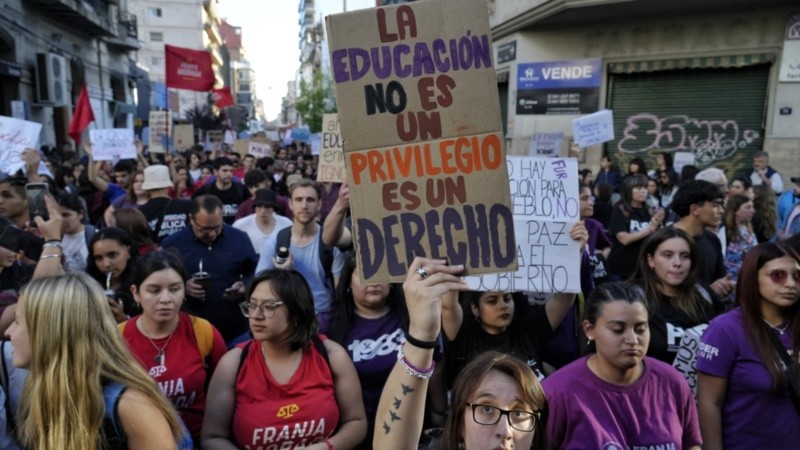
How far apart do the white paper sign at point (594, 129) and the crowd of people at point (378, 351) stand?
14.7 feet

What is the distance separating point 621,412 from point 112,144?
8722 millimetres

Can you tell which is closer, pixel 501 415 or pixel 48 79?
pixel 501 415

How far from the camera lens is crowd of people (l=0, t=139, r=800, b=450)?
1979 mm

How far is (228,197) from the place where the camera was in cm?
784

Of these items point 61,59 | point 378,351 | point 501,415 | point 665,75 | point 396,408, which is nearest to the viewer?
point 396,408

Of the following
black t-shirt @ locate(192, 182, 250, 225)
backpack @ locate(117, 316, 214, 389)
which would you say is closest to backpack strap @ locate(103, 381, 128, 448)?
backpack @ locate(117, 316, 214, 389)

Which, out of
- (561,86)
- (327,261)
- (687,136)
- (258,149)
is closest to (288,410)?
(327,261)

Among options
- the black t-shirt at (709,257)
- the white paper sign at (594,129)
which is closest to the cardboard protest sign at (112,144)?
the white paper sign at (594,129)

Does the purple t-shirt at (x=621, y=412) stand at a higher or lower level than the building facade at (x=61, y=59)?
lower

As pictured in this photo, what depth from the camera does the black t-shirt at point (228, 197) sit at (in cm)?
768

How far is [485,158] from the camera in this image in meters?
2.04

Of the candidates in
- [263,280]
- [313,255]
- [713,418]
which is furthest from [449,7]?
[313,255]

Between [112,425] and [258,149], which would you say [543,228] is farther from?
[258,149]

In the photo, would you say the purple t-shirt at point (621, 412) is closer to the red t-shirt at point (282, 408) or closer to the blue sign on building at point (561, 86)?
the red t-shirt at point (282, 408)
